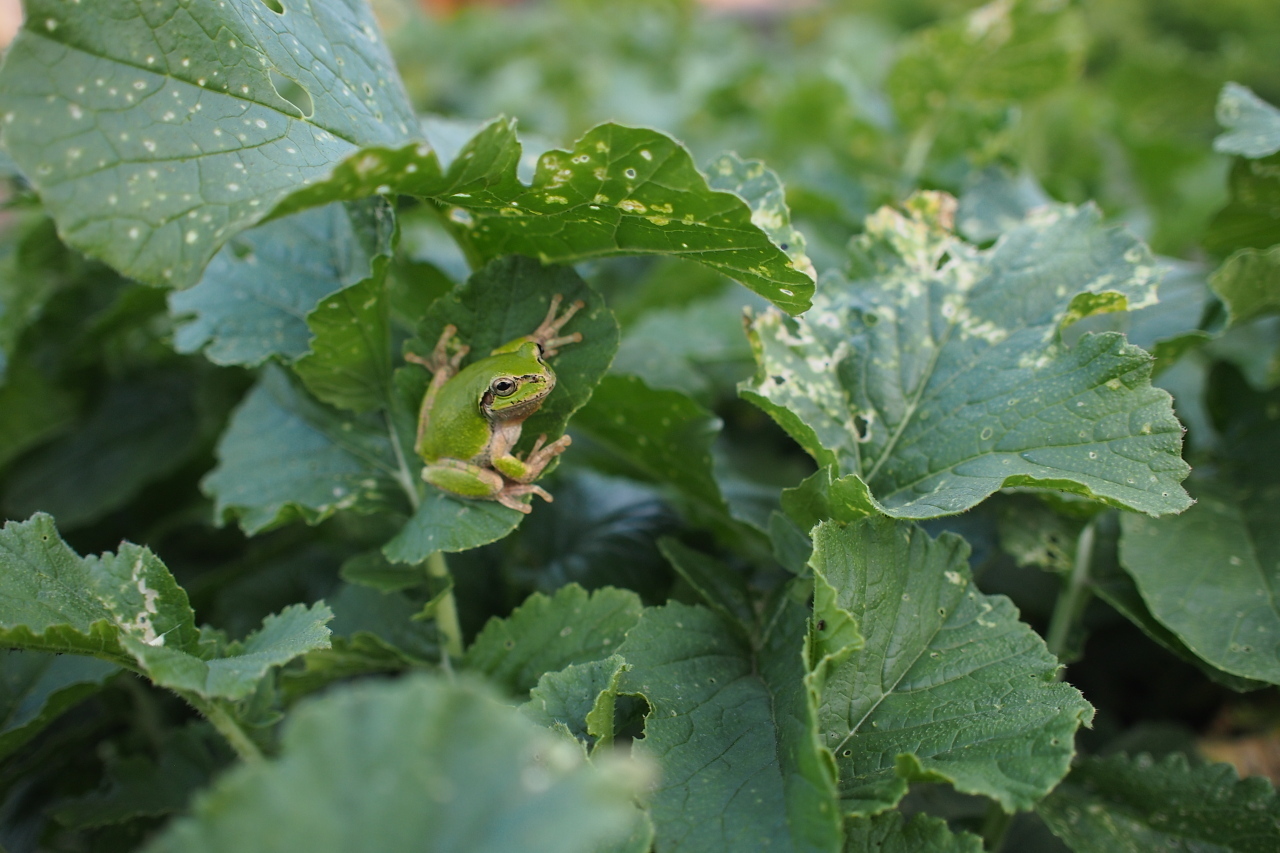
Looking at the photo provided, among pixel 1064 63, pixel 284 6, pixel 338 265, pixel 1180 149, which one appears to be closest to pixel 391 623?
pixel 338 265

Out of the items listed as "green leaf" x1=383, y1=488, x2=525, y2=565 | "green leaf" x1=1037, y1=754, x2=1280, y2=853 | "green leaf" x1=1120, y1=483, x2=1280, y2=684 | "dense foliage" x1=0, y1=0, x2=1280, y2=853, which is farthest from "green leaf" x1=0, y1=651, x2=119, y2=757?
"green leaf" x1=1120, y1=483, x2=1280, y2=684

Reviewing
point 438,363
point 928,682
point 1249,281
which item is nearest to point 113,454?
point 438,363

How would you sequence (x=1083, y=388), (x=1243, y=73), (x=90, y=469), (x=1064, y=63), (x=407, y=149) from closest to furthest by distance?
(x=407, y=149) → (x=1083, y=388) → (x=90, y=469) → (x=1064, y=63) → (x=1243, y=73)

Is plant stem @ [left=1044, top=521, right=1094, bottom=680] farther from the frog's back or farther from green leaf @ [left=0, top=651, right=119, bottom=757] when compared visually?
green leaf @ [left=0, top=651, right=119, bottom=757]

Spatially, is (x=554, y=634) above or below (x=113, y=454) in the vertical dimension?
below

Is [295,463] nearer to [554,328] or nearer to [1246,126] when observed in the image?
→ [554,328]

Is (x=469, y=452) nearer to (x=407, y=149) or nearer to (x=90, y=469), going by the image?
(x=407, y=149)

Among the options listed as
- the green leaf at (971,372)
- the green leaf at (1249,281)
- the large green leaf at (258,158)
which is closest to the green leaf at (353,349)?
the large green leaf at (258,158)
